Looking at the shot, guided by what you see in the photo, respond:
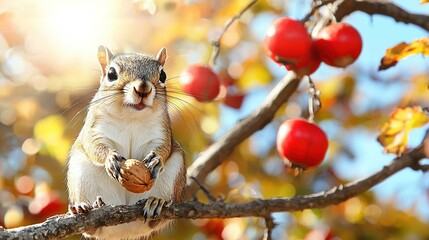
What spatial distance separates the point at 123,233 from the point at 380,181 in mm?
1240

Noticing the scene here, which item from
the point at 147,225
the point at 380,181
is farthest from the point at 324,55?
the point at 147,225

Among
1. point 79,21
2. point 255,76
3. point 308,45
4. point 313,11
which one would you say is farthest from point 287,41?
point 255,76

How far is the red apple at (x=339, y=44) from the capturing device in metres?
3.56

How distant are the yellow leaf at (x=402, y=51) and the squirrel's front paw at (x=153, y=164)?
1111mm

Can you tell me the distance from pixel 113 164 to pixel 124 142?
0.17m

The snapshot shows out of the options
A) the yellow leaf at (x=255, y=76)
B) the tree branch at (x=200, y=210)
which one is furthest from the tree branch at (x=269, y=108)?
the yellow leaf at (x=255, y=76)

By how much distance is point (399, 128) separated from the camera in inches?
150

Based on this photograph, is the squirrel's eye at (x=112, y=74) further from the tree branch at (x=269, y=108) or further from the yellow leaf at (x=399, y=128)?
the yellow leaf at (x=399, y=128)

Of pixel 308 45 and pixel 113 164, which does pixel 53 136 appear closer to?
pixel 308 45

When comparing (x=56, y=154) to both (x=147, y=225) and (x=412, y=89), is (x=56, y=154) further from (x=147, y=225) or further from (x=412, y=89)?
(x=412, y=89)

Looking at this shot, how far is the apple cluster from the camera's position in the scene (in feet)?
11.7

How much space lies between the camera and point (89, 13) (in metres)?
5.32

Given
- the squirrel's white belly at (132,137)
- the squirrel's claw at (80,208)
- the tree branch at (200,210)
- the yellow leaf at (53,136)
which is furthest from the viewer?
the yellow leaf at (53,136)

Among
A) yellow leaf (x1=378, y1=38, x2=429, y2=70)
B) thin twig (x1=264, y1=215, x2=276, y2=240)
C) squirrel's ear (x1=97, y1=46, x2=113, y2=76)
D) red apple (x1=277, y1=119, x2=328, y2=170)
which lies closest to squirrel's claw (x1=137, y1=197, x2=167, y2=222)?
squirrel's ear (x1=97, y1=46, x2=113, y2=76)
